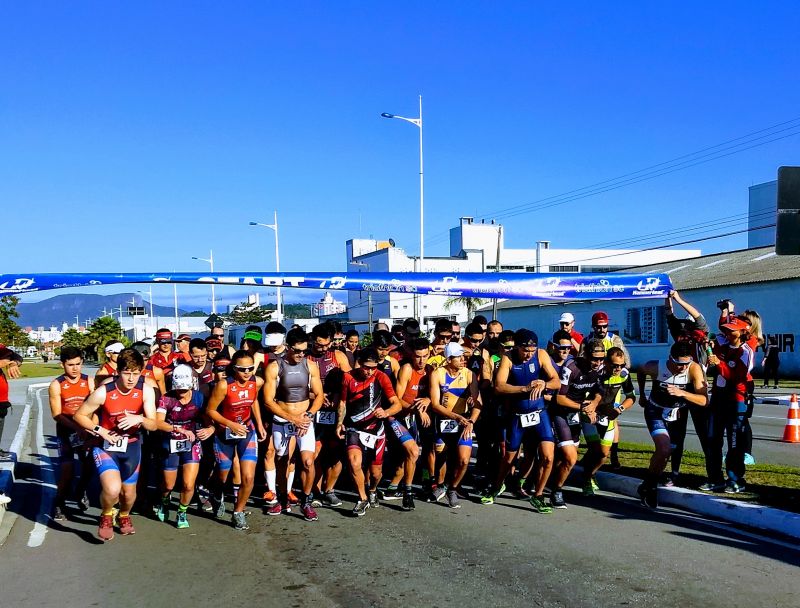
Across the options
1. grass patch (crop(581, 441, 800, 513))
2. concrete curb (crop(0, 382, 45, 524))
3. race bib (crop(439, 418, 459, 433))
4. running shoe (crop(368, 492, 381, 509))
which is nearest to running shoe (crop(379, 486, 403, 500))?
running shoe (crop(368, 492, 381, 509))

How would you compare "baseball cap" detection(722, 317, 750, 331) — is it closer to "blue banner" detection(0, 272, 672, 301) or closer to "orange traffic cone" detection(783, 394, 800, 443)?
"blue banner" detection(0, 272, 672, 301)

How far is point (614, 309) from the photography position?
41.6 m

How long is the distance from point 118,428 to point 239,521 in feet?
4.95

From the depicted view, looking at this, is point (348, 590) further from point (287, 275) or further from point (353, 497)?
point (287, 275)

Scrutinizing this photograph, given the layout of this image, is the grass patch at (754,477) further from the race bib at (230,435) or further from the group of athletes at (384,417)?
the race bib at (230,435)

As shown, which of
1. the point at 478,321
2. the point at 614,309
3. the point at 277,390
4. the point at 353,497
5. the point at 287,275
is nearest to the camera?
the point at 277,390

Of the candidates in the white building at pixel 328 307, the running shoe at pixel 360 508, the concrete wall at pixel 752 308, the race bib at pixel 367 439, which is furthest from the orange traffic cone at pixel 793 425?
the white building at pixel 328 307

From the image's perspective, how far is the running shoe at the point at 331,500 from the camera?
8.94 metres

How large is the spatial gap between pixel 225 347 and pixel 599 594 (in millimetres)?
6399

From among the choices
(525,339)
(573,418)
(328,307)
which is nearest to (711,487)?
(573,418)

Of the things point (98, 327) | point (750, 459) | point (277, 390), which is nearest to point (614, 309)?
point (750, 459)

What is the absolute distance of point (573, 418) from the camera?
29.4ft

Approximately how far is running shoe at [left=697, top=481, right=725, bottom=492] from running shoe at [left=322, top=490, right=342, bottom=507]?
399 centimetres

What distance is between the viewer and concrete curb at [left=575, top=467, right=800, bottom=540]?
23.8ft
